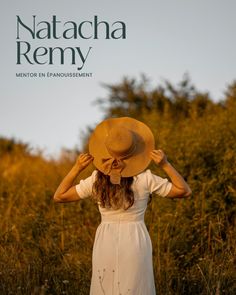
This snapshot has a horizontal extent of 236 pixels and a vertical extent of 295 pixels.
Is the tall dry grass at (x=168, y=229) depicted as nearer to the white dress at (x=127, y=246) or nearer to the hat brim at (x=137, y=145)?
the white dress at (x=127, y=246)

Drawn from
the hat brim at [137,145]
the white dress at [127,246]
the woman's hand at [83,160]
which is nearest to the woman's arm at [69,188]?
the woman's hand at [83,160]

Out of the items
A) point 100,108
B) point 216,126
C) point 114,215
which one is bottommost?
point 114,215

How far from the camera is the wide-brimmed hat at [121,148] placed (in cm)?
498

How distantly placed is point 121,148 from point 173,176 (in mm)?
424

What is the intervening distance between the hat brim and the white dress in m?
0.09

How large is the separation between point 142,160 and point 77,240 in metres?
3.62

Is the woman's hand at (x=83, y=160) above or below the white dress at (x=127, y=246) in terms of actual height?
above

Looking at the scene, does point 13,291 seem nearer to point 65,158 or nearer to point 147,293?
point 147,293

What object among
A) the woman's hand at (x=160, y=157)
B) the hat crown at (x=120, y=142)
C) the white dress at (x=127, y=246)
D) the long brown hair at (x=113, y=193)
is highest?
the hat crown at (x=120, y=142)

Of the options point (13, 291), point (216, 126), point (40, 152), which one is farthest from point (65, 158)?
point (13, 291)

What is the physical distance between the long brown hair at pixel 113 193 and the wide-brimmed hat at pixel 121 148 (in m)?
0.05

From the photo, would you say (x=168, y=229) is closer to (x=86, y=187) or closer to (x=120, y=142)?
(x=86, y=187)

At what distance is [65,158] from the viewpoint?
13742mm

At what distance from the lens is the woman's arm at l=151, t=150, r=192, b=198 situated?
4.92 metres
